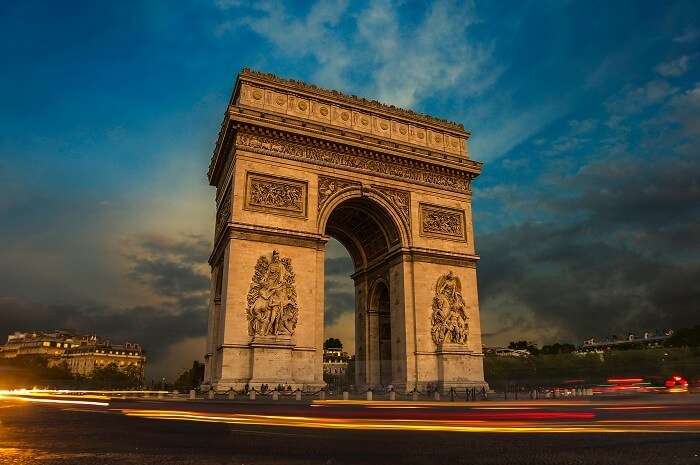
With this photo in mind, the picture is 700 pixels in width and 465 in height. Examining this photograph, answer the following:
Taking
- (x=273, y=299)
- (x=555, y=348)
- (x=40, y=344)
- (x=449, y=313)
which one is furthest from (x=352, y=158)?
(x=40, y=344)

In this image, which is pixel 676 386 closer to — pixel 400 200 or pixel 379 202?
pixel 400 200

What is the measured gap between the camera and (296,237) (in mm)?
23547

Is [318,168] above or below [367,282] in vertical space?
→ above

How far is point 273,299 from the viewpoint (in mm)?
22156

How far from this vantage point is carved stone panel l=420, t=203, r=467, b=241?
27.2 m

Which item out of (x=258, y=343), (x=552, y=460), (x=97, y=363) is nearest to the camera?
(x=552, y=460)

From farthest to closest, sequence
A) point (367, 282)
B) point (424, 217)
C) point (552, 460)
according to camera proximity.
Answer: point (367, 282) → point (424, 217) → point (552, 460)

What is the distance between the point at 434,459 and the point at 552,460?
0.91 metres

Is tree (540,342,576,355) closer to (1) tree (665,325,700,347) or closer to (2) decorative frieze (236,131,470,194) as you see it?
(1) tree (665,325,700,347)

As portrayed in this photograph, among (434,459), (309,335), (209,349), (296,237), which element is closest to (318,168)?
(296,237)

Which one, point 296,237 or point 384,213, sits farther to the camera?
point 384,213

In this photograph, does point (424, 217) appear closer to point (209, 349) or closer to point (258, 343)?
point (258, 343)

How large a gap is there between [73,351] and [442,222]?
338 ft

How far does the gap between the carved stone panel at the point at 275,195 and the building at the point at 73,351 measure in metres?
86.6
